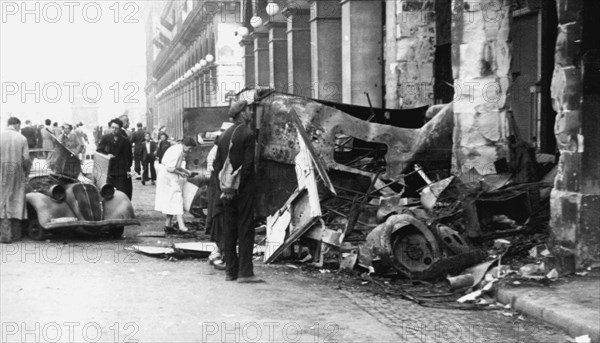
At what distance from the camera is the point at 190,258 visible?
11.1 meters

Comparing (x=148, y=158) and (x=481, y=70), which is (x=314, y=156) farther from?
(x=148, y=158)

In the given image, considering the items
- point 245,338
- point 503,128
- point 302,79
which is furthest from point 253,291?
point 302,79

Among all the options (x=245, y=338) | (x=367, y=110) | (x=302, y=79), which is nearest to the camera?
(x=245, y=338)

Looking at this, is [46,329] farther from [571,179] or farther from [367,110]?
[367,110]

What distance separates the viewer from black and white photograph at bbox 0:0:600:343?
7.39 meters

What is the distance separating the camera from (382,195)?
11.1 meters

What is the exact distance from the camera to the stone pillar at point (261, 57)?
29641 mm

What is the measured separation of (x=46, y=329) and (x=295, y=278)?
11.2ft

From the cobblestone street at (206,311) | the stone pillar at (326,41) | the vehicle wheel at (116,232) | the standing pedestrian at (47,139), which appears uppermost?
the stone pillar at (326,41)

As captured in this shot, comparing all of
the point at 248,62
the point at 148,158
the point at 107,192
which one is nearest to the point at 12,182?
the point at 107,192

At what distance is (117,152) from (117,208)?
2923 millimetres

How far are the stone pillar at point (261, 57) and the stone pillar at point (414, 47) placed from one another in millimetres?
14117

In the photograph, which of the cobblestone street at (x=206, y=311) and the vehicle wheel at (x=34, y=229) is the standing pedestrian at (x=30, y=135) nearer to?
→ the vehicle wheel at (x=34, y=229)

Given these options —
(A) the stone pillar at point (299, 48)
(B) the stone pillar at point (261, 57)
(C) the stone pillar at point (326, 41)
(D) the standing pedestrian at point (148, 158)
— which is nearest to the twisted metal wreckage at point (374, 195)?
(C) the stone pillar at point (326, 41)
